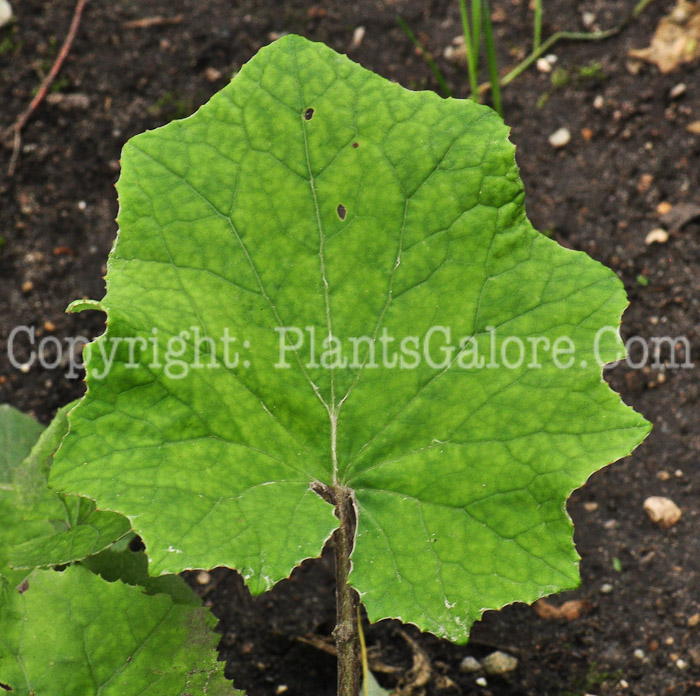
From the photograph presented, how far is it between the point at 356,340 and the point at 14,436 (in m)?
1.32

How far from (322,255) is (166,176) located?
433 millimetres

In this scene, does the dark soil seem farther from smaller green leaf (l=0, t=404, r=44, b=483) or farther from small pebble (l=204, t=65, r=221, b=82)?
smaller green leaf (l=0, t=404, r=44, b=483)

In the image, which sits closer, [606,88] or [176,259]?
[176,259]

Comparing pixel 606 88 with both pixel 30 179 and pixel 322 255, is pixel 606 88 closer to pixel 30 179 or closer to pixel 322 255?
pixel 322 255

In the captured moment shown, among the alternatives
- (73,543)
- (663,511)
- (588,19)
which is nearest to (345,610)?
(73,543)

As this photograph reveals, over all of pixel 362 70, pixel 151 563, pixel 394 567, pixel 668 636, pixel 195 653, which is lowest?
pixel 668 636

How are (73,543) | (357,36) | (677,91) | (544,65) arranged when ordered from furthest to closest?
(357,36), (544,65), (677,91), (73,543)

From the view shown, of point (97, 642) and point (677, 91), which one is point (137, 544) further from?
point (677, 91)


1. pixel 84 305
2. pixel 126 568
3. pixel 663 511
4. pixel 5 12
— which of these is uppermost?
pixel 5 12

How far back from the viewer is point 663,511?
2.69 meters

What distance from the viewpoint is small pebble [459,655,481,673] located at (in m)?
2.58

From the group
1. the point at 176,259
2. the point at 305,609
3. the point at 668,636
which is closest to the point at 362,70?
the point at 176,259

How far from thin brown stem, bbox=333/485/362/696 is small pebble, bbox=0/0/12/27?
8.92ft

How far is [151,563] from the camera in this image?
5.92 ft
